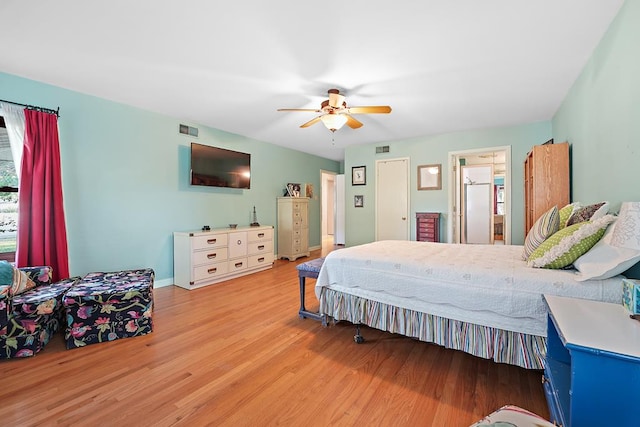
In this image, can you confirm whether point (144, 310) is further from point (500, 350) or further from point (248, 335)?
point (500, 350)

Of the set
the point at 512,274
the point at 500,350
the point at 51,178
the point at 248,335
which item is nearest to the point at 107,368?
the point at 248,335

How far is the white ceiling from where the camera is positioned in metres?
1.86

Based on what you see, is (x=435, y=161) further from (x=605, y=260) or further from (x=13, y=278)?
(x=13, y=278)

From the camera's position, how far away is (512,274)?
1.71m

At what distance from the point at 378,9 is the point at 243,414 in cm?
255

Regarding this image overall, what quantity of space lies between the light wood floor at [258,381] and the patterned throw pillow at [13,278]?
1.64 feet

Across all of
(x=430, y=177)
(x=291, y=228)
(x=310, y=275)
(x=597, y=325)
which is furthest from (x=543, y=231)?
(x=291, y=228)

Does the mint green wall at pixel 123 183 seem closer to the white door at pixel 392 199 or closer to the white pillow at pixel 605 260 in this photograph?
the white door at pixel 392 199

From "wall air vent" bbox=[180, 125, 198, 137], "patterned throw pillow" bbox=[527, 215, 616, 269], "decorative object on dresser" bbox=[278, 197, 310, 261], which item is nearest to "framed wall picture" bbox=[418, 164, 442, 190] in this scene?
"decorative object on dresser" bbox=[278, 197, 310, 261]

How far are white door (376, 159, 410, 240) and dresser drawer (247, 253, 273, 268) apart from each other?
224cm

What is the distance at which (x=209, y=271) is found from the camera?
Answer: 399 centimetres

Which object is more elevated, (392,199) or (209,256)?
(392,199)

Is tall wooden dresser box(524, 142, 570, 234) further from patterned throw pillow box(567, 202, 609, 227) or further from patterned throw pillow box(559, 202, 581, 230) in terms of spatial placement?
patterned throw pillow box(567, 202, 609, 227)

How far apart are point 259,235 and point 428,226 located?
3004 mm
